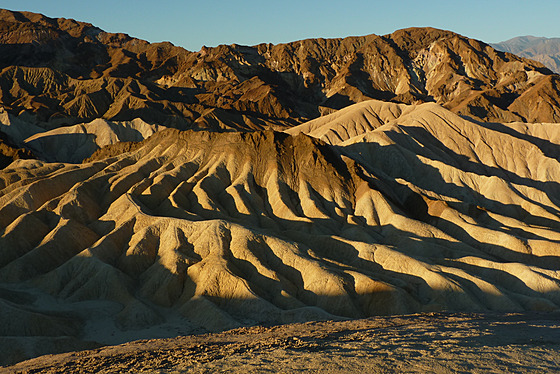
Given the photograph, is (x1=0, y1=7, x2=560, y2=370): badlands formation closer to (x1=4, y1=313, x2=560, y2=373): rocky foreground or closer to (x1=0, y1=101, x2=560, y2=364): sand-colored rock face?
(x1=0, y1=101, x2=560, y2=364): sand-colored rock face

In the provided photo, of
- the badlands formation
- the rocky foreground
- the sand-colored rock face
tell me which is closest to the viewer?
the rocky foreground

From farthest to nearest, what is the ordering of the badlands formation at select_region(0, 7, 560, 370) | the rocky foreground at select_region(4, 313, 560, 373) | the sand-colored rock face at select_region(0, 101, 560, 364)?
the sand-colored rock face at select_region(0, 101, 560, 364) < the badlands formation at select_region(0, 7, 560, 370) < the rocky foreground at select_region(4, 313, 560, 373)

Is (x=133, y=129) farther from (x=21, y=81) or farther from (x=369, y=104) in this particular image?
(x=21, y=81)

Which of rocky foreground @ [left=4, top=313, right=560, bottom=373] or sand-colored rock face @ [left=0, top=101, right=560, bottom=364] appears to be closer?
rocky foreground @ [left=4, top=313, right=560, bottom=373]

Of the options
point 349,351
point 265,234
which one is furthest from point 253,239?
point 349,351

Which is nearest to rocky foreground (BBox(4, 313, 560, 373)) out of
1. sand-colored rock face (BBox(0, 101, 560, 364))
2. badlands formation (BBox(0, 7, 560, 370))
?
badlands formation (BBox(0, 7, 560, 370))
